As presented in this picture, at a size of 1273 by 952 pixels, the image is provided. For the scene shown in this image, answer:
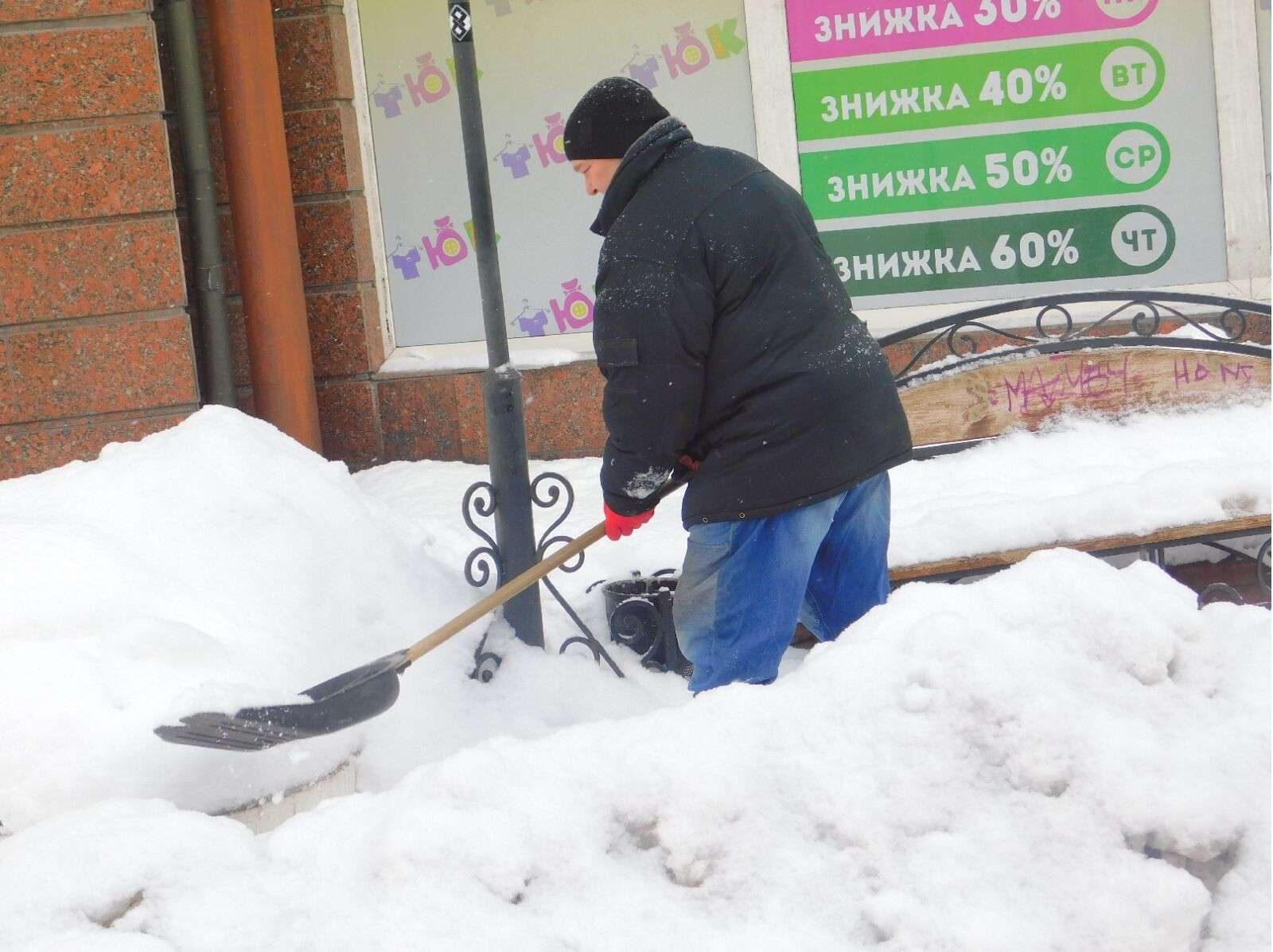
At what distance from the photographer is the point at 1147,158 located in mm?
5656

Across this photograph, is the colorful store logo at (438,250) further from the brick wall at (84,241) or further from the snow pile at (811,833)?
the snow pile at (811,833)

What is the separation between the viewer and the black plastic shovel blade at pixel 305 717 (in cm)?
233

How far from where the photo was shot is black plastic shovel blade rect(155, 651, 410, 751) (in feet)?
7.65

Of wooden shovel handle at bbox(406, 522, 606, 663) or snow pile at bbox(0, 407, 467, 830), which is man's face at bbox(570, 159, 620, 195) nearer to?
wooden shovel handle at bbox(406, 522, 606, 663)

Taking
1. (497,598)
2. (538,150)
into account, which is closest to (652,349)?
(497,598)

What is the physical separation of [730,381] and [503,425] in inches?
45.1

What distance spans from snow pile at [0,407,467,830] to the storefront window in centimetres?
201

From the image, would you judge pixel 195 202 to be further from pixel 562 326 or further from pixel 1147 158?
Result: pixel 1147 158

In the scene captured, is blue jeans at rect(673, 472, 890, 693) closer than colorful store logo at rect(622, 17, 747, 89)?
Yes

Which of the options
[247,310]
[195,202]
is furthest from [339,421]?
[195,202]

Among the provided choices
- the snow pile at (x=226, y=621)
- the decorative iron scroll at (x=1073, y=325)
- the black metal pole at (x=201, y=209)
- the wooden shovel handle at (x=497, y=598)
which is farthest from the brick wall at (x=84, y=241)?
the decorative iron scroll at (x=1073, y=325)

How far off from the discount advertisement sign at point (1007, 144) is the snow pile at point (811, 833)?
425 centimetres

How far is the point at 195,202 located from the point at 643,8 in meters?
2.11

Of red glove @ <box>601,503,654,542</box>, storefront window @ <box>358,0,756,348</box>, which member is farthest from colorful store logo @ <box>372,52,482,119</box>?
red glove @ <box>601,503,654,542</box>
